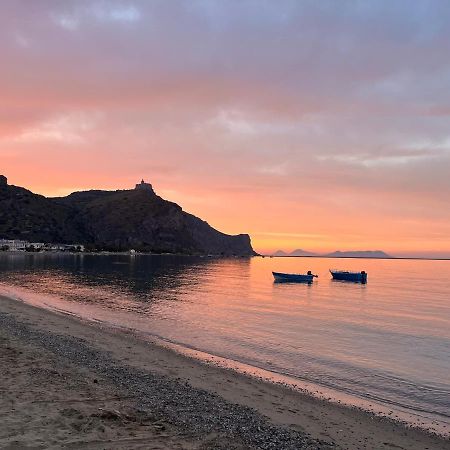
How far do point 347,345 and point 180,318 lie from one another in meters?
16.4

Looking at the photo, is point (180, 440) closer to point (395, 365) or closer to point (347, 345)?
point (395, 365)

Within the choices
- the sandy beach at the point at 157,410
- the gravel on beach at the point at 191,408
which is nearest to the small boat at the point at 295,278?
the sandy beach at the point at 157,410

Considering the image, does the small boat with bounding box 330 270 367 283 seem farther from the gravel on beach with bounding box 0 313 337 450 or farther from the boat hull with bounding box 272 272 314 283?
the gravel on beach with bounding box 0 313 337 450

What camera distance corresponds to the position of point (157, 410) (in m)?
12.9

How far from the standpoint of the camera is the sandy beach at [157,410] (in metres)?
10.5

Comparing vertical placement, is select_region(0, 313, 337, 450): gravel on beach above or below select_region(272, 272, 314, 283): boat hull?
above

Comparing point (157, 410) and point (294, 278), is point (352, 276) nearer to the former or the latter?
point (294, 278)

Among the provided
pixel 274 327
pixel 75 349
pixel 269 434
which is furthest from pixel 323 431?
pixel 274 327

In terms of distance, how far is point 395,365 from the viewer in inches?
1015

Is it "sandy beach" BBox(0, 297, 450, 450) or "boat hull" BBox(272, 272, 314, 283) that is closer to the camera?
"sandy beach" BBox(0, 297, 450, 450)

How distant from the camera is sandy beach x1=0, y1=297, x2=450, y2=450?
415 inches

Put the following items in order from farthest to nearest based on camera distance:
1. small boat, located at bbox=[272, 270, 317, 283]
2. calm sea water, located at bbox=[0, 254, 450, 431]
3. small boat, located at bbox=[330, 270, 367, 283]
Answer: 1. small boat, located at bbox=[330, 270, 367, 283]
2. small boat, located at bbox=[272, 270, 317, 283]
3. calm sea water, located at bbox=[0, 254, 450, 431]

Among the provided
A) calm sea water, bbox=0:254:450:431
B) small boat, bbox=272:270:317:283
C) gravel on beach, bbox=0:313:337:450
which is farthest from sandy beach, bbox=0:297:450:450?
small boat, bbox=272:270:317:283

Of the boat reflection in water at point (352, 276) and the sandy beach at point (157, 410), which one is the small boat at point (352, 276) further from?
the sandy beach at point (157, 410)
